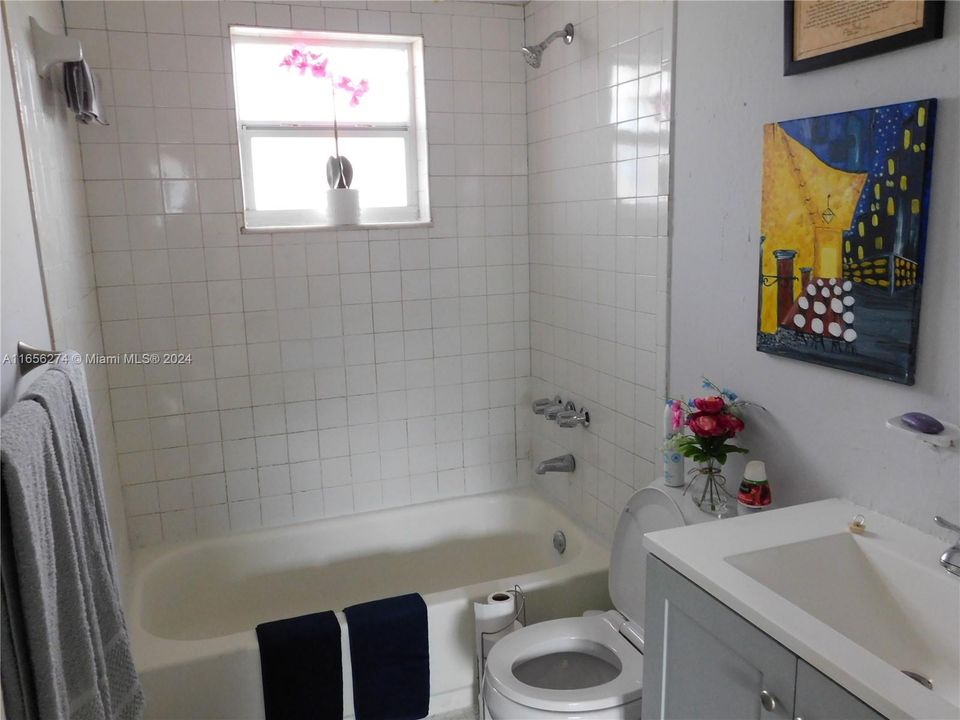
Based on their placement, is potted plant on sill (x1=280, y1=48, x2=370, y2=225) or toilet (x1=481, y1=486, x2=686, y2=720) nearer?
toilet (x1=481, y1=486, x2=686, y2=720)

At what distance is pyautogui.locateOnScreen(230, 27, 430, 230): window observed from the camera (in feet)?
9.32

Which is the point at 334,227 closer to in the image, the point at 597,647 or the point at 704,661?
the point at 597,647

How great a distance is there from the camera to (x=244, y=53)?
2.79m

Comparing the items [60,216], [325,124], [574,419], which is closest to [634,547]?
[574,419]

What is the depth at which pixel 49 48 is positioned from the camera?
1961 millimetres

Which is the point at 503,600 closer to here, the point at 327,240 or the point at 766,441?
the point at 766,441

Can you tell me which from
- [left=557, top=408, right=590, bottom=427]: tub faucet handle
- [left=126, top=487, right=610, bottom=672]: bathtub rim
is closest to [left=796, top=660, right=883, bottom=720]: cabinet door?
[left=126, top=487, right=610, bottom=672]: bathtub rim

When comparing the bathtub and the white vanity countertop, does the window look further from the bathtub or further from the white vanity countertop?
the white vanity countertop

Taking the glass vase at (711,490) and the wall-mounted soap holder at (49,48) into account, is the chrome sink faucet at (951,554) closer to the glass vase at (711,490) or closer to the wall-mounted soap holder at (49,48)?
the glass vase at (711,490)

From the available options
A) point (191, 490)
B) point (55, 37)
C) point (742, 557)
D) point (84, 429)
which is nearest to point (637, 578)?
point (742, 557)

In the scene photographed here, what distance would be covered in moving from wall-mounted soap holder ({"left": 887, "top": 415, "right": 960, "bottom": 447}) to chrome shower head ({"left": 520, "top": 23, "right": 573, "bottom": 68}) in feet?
5.82

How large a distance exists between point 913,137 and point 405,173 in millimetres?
2044

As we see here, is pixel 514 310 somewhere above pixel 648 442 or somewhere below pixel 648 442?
above

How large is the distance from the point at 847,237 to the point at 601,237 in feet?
3.45
